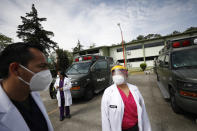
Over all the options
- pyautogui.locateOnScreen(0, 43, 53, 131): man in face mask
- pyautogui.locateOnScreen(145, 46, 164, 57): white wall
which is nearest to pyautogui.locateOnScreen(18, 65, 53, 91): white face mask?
pyautogui.locateOnScreen(0, 43, 53, 131): man in face mask

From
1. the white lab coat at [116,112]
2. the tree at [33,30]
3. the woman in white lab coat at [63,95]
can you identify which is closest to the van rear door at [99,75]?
the woman in white lab coat at [63,95]

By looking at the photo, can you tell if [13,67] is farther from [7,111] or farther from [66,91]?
[66,91]

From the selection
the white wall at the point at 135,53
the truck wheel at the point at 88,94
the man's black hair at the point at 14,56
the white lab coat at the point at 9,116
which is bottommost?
the truck wheel at the point at 88,94

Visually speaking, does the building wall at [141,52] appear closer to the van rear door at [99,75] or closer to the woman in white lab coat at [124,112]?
the van rear door at [99,75]

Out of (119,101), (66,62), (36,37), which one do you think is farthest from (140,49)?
(36,37)

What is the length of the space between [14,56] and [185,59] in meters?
4.53

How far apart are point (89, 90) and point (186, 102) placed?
390cm

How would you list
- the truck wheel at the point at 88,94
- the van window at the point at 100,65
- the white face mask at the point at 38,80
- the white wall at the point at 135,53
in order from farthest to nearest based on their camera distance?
the white wall at the point at 135,53
the van window at the point at 100,65
the truck wheel at the point at 88,94
the white face mask at the point at 38,80

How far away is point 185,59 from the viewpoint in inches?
126

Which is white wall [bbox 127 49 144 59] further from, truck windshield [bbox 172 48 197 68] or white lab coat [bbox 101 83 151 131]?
white lab coat [bbox 101 83 151 131]

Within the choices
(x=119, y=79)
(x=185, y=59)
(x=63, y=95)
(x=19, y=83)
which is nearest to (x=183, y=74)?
(x=185, y=59)

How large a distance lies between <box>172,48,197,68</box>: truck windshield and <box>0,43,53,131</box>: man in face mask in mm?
4064

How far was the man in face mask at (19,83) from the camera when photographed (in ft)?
3.11

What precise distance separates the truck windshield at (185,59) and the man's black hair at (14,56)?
4.15 metres
